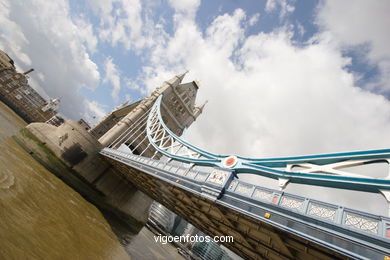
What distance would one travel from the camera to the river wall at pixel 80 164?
1802 centimetres

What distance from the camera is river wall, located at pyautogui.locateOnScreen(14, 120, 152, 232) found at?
18.0 metres

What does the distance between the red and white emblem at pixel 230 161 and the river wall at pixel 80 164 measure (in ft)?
51.5

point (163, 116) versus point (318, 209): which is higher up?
point (163, 116)

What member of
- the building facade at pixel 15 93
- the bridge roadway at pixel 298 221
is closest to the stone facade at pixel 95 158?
the bridge roadway at pixel 298 221

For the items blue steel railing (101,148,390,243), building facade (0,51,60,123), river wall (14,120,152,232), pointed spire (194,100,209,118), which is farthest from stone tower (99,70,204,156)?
building facade (0,51,60,123)

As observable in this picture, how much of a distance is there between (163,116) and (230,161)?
2526cm

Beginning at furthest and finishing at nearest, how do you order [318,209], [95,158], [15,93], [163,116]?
[15,93]
[163,116]
[95,158]
[318,209]

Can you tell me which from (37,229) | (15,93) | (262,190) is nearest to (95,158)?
(37,229)

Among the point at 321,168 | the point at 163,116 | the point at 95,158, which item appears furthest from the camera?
the point at 163,116

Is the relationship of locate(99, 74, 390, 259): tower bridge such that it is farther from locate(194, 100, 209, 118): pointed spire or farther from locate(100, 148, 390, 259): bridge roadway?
locate(194, 100, 209, 118): pointed spire

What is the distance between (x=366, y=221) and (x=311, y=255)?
276 cm

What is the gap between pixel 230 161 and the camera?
30.7 ft

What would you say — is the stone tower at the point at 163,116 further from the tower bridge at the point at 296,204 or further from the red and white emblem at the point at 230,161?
the red and white emblem at the point at 230,161

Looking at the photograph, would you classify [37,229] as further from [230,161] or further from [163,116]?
[163,116]
